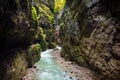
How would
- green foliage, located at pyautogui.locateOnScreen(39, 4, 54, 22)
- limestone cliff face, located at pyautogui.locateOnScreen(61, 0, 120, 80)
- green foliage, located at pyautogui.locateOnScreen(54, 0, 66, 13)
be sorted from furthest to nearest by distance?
green foliage, located at pyautogui.locateOnScreen(54, 0, 66, 13)
green foliage, located at pyautogui.locateOnScreen(39, 4, 54, 22)
limestone cliff face, located at pyautogui.locateOnScreen(61, 0, 120, 80)

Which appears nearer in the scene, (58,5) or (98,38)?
(98,38)

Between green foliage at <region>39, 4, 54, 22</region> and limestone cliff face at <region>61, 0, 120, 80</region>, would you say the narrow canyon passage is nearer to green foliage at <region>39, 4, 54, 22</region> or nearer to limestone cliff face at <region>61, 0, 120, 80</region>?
limestone cliff face at <region>61, 0, 120, 80</region>

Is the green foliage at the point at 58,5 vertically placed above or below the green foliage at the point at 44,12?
above

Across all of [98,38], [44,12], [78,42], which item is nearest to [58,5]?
[44,12]

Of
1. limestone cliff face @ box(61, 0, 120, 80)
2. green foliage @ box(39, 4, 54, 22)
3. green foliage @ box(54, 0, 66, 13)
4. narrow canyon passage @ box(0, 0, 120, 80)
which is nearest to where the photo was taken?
narrow canyon passage @ box(0, 0, 120, 80)

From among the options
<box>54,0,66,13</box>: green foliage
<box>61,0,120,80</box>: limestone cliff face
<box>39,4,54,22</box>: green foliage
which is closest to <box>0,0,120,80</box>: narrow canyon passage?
<box>61,0,120,80</box>: limestone cliff face

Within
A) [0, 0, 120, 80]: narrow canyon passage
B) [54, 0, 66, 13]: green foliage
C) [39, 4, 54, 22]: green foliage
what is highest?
[54, 0, 66, 13]: green foliage

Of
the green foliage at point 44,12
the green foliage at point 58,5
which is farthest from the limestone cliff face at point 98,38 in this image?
the green foliage at point 58,5

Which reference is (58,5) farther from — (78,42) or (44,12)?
(78,42)

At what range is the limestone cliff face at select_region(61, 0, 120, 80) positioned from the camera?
8.95 m

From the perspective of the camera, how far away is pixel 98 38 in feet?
34.8

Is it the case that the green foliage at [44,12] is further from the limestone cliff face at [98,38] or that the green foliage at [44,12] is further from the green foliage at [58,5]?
the limestone cliff face at [98,38]

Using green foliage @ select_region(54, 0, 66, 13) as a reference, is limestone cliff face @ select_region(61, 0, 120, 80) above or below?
below

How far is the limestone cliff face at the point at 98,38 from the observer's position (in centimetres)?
895
